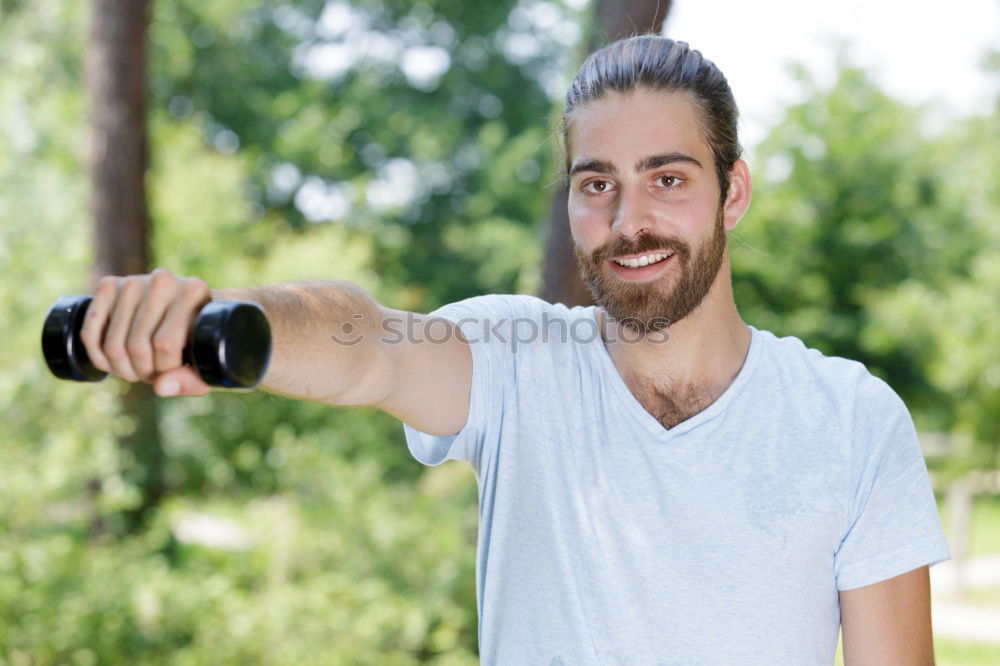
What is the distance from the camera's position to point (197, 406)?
1227 centimetres

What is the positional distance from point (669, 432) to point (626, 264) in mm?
337

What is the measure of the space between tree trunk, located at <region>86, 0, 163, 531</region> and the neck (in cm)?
554

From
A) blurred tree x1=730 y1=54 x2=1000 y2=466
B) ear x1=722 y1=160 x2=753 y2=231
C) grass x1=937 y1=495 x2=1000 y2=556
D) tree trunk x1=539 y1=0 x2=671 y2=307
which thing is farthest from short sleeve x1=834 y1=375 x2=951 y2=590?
blurred tree x1=730 y1=54 x2=1000 y2=466

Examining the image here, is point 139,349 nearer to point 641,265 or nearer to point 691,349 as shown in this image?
point 641,265

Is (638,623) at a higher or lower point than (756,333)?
lower

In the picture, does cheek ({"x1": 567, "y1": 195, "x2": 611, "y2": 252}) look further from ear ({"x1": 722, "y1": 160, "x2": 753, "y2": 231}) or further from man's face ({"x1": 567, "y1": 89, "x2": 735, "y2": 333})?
ear ({"x1": 722, "y1": 160, "x2": 753, "y2": 231})

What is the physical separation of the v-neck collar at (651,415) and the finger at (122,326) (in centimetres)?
99

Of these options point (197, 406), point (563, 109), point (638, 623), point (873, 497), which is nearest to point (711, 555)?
point (638, 623)

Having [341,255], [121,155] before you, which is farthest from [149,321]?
[341,255]

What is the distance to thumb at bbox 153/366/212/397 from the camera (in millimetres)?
1009

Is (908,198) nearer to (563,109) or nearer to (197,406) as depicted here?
(197,406)

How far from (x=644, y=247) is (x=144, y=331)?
1052mm

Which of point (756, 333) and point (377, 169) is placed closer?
point (756, 333)

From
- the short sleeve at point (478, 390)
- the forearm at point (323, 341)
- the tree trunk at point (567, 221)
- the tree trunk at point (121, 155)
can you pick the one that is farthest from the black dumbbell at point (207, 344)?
the tree trunk at point (121, 155)
